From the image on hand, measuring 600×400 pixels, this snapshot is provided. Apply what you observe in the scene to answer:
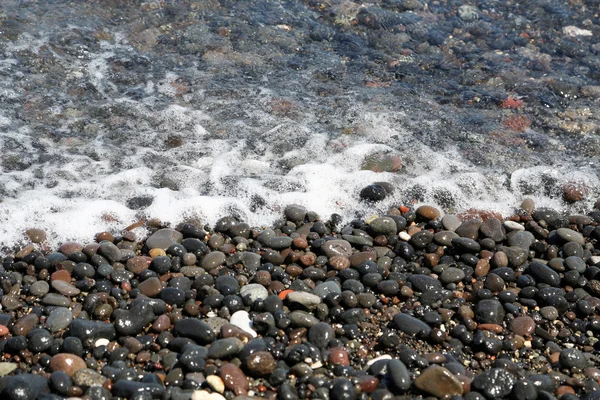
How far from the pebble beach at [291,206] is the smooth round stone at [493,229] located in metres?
0.03

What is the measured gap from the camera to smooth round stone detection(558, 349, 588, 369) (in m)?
3.82

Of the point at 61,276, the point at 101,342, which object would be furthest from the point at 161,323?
the point at 61,276

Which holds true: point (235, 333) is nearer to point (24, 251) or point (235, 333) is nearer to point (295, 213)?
point (295, 213)

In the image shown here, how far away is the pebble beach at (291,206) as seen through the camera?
3.75 m

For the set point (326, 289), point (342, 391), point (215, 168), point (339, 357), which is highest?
point (342, 391)

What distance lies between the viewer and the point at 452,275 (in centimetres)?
460

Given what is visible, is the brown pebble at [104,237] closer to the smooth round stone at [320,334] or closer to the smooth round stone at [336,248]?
the smooth round stone at [336,248]

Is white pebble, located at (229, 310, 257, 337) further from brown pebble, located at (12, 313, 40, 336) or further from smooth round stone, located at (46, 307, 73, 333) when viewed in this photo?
brown pebble, located at (12, 313, 40, 336)

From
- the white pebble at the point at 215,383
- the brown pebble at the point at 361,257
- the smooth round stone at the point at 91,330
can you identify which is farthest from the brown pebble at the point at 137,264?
the brown pebble at the point at 361,257

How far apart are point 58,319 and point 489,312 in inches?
112

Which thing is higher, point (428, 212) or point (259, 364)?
point (259, 364)

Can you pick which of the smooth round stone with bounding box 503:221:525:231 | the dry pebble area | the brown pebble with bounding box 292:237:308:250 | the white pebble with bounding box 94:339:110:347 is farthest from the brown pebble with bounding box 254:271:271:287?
the smooth round stone with bounding box 503:221:525:231

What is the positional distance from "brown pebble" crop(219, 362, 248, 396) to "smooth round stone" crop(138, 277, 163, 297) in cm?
99

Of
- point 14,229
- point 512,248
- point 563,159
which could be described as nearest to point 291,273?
point 512,248
